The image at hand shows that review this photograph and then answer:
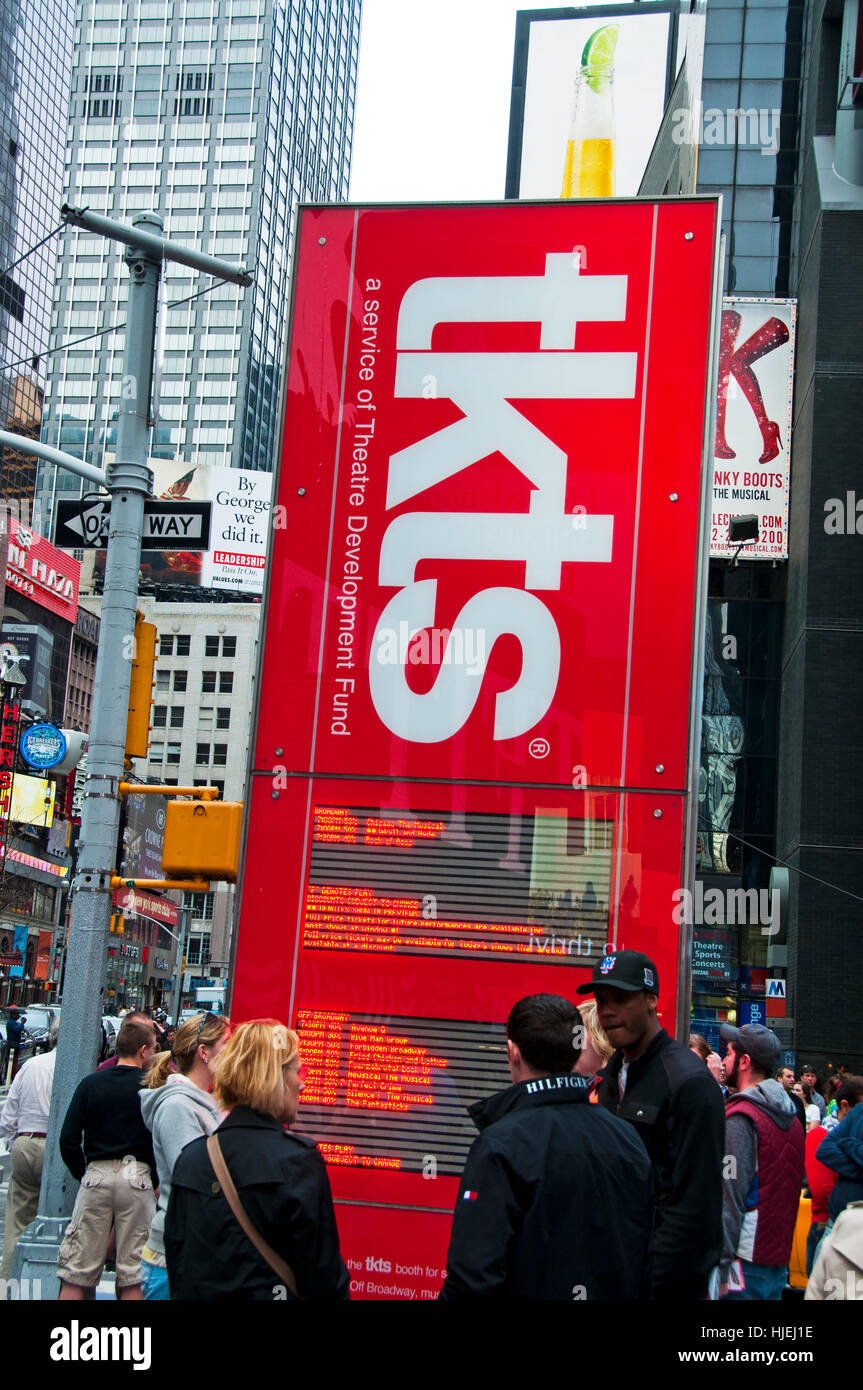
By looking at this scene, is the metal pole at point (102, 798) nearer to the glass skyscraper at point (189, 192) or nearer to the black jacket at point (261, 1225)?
the black jacket at point (261, 1225)

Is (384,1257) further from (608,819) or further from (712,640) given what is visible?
(712,640)

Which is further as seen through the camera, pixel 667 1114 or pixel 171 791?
pixel 171 791

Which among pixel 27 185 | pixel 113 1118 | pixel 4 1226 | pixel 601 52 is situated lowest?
pixel 4 1226

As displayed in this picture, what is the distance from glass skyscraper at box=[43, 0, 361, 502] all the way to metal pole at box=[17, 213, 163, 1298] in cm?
13310

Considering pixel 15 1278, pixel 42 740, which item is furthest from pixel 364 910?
pixel 42 740

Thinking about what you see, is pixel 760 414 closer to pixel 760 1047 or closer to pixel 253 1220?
pixel 760 1047

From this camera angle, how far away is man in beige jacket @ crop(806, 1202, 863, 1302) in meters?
4.26

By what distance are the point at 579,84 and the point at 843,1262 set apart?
205 feet

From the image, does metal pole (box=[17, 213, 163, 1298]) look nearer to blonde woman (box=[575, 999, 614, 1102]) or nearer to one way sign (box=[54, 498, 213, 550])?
one way sign (box=[54, 498, 213, 550])

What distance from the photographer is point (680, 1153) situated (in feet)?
14.9

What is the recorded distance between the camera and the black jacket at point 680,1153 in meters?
4.33

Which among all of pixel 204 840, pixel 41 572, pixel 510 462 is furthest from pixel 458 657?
pixel 41 572

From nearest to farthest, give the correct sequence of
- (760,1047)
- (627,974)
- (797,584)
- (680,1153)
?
(680,1153)
(627,974)
(760,1047)
(797,584)
